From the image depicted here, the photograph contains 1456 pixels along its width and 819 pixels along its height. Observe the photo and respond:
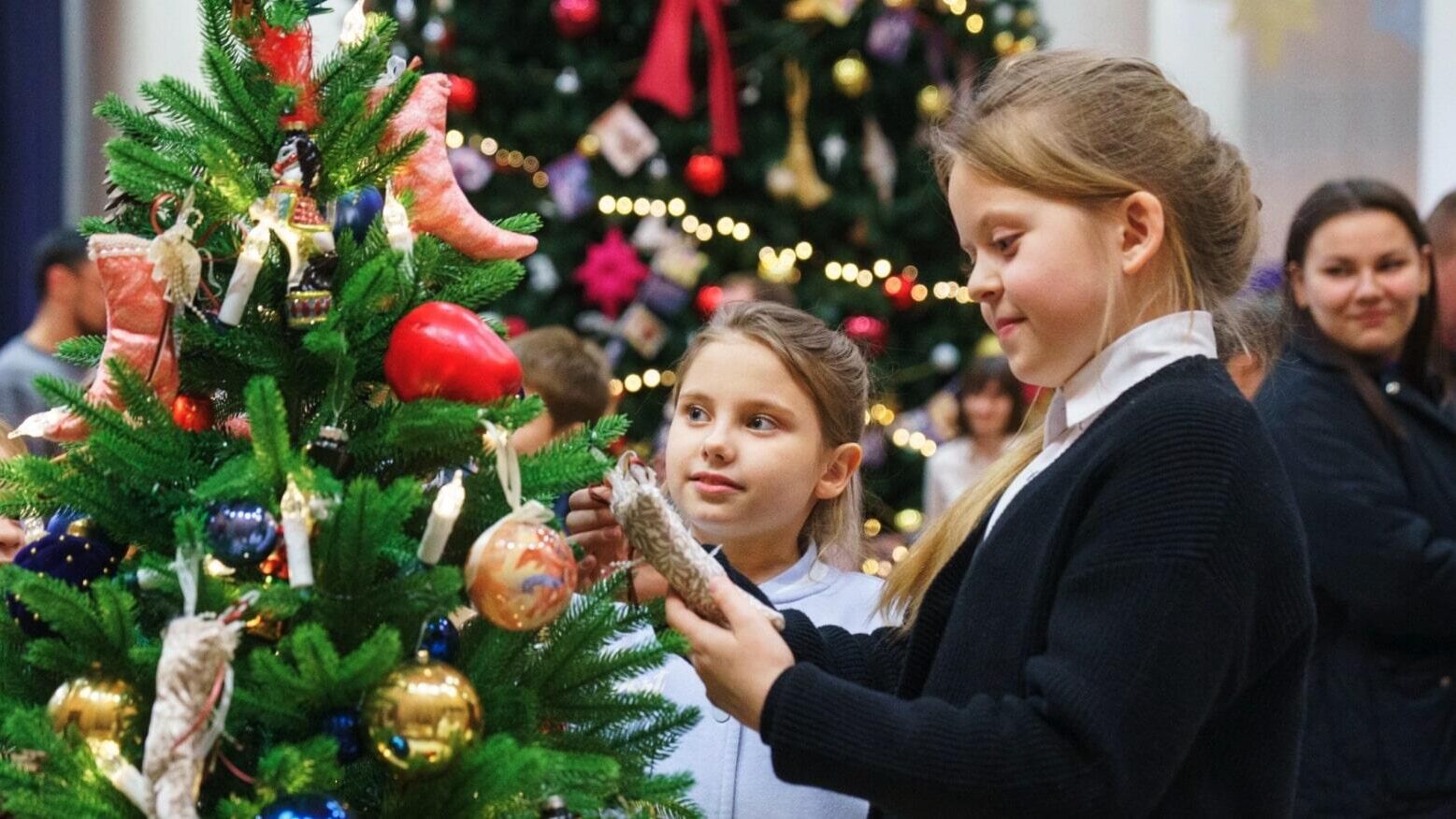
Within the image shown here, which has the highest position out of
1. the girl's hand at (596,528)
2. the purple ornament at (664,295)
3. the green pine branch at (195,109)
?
the green pine branch at (195,109)

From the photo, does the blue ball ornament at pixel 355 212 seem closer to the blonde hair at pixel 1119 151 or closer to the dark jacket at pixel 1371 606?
the blonde hair at pixel 1119 151

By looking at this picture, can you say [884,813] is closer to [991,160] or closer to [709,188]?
[991,160]

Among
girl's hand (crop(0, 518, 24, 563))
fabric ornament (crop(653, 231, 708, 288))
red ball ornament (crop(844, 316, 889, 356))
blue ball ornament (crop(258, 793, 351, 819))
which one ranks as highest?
blue ball ornament (crop(258, 793, 351, 819))

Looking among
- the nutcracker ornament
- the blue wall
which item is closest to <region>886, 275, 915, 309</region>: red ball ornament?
the blue wall

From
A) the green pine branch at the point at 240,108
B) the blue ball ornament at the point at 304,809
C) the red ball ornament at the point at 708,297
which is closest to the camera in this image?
the blue ball ornament at the point at 304,809

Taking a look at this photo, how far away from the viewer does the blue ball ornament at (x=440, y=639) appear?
55.5 inches

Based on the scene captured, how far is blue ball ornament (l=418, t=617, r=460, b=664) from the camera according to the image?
1409mm

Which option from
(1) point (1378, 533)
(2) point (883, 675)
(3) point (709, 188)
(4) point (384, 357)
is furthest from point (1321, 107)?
(4) point (384, 357)

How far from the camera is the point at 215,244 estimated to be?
149 cm

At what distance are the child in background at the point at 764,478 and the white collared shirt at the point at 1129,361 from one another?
61 centimetres

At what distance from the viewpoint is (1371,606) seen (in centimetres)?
285

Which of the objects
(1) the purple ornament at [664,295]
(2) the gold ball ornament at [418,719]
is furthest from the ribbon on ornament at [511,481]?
(1) the purple ornament at [664,295]

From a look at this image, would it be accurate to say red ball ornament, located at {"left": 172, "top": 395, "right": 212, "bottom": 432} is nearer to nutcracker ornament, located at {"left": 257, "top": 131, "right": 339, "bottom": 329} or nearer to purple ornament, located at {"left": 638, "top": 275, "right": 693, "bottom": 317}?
nutcracker ornament, located at {"left": 257, "top": 131, "right": 339, "bottom": 329}

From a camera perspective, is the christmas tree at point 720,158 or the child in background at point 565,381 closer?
the child in background at point 565,381
